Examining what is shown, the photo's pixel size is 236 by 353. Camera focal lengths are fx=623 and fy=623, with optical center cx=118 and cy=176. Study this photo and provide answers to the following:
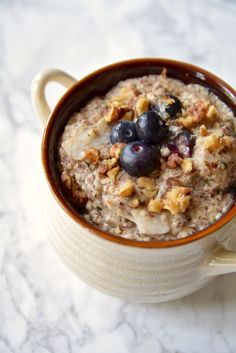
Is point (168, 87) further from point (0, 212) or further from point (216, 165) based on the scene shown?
point (0, 212)

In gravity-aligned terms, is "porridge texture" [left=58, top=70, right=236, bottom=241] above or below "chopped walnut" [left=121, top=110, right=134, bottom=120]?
below

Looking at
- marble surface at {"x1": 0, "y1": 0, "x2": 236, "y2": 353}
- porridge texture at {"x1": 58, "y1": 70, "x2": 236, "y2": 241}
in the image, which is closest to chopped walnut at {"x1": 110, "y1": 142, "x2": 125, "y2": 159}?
porridge texture at {"x1": 58, "y1": 70, "x2": 236, "y2": 241}

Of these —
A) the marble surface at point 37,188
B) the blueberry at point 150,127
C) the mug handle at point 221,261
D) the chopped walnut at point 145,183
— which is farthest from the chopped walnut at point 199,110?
the marble surface at point 37,188

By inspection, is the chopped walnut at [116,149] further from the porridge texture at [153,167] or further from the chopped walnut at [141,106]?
the chopped walnut at [141,106]

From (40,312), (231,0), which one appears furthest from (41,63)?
(40,312)

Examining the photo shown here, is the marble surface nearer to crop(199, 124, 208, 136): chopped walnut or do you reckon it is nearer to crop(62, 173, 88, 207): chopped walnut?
crop(62, 173, 88, 207): chopped walnut

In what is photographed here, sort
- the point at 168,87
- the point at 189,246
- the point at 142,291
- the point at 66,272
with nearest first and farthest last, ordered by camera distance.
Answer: the point at 189,246, the point at 142,291, the point at 168,87, the point at 66,272

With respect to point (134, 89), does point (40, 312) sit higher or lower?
lower
